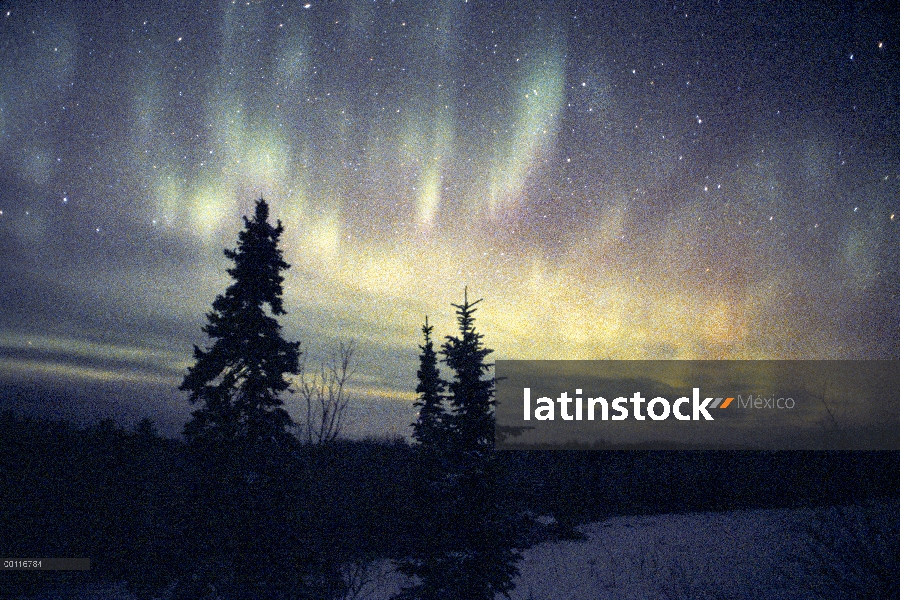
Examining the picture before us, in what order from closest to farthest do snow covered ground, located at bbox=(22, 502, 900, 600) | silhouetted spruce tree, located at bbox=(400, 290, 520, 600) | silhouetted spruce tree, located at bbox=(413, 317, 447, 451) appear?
1. snow covered ground, located at bbox=(22, 502, 900, 600)
2. silhouetted spruce tree, located at bbox=(400, 290, 520, 600)
3. silhouetted spruce tree, located at bbox=(413, 317, 447, 451)

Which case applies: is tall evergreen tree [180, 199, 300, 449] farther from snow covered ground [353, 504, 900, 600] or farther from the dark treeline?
snow covered ground [353, 504, 900, 600]

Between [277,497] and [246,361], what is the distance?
402cm

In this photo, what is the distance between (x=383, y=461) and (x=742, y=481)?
1376 inches

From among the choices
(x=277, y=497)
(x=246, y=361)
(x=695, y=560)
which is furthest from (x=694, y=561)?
(x=246, y=361)

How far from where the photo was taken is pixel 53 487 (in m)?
21.2

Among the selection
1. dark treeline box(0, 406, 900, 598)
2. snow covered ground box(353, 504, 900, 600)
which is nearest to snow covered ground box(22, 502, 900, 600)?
snow covered ground box(353, 504, 900, 600)

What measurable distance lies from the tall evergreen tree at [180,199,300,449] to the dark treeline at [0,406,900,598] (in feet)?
3.22

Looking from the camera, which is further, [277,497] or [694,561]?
[694,561]

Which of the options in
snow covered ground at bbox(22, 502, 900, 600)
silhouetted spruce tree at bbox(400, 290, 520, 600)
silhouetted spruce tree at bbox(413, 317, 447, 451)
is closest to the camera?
snow covered ground at bbox(22, 502, 900, 600)

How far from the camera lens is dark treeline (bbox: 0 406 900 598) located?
11.4 m

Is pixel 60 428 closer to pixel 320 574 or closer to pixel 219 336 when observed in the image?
pixel 219 336

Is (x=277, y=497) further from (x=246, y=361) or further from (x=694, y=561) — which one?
(x=694, y=561)

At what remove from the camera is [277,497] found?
12.1 meters

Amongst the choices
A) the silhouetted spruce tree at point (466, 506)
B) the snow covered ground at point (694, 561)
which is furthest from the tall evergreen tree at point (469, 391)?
the snow covered ground at point (694, 561)
